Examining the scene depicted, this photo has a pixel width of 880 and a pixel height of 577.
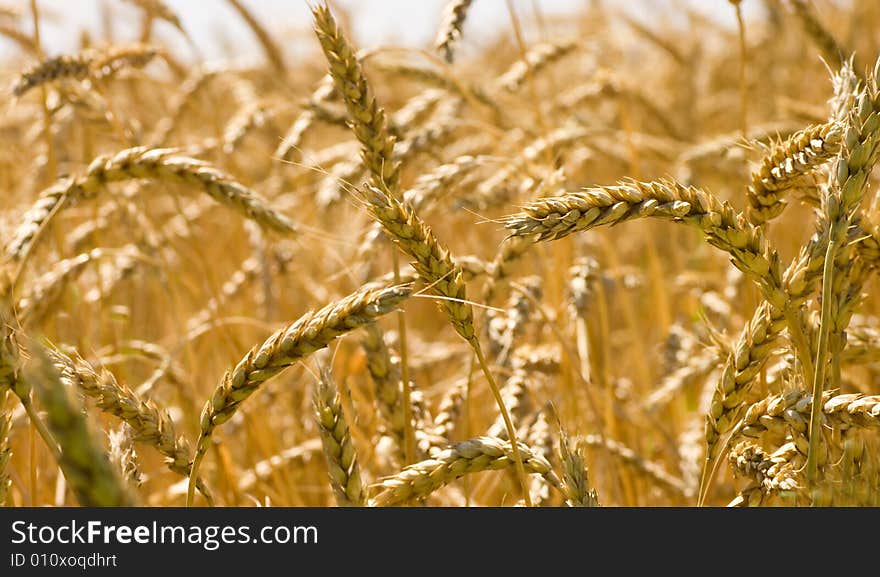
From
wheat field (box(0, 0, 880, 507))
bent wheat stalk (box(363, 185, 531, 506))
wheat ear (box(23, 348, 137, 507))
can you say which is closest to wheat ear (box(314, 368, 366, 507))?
wheat field (box(0, 0, 880, 507))

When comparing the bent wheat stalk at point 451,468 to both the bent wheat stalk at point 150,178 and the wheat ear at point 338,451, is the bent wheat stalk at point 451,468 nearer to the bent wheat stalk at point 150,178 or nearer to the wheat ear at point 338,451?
the wheat ear at point 338,451

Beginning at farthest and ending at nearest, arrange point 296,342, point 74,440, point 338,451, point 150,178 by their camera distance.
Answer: point 150,178, point 338,451, point 296,342, point 74,440

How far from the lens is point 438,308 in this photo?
129 centimetres

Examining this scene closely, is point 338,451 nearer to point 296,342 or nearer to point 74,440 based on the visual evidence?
point 296,342

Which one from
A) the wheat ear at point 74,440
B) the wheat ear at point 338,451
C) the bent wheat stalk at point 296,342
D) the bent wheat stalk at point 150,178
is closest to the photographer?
the wheat ear at point 74,440

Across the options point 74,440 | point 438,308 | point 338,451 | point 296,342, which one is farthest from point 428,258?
point 74,440

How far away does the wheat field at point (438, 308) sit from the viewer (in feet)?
4.00

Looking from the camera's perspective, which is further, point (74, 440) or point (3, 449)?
point (3, 449)

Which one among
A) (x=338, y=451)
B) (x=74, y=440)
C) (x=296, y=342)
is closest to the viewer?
(x=74, y=440)

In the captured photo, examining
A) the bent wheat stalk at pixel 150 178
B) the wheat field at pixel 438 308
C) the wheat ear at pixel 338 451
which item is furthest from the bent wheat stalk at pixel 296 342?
the bent wheat stalk at pixel 150 178

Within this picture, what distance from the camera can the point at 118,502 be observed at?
704mm

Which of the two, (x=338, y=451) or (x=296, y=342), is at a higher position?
(x=296, y=342)
